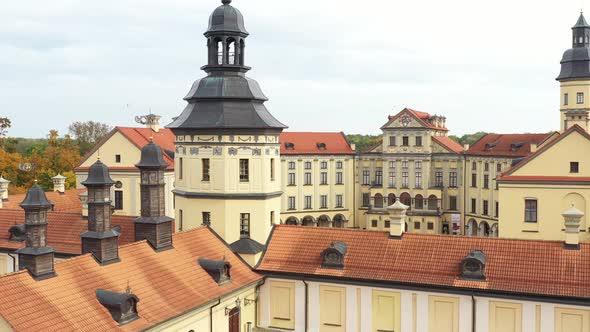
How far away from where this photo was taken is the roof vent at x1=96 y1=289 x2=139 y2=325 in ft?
55.0

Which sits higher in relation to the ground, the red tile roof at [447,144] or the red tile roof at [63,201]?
the red tile roof at [447,144]

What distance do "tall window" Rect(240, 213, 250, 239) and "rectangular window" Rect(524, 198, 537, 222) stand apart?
22203mm

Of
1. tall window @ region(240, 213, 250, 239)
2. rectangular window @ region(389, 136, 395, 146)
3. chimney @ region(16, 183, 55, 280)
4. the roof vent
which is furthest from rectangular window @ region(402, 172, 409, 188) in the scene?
chimney @ region(16, 183, 55, 280)

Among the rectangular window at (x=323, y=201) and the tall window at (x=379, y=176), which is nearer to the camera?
the tall window at (x=379, y=176)

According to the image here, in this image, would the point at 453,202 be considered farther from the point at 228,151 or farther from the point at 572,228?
the point at 228,151

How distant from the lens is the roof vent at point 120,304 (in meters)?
16.8

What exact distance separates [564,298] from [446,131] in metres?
49.3

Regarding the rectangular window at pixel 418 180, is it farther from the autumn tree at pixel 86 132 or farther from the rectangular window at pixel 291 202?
the autumn tree at pixel 86 132

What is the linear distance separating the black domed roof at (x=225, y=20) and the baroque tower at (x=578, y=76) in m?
40.6

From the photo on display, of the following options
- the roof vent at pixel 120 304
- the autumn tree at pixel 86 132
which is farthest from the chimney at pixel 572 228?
the autumn tree at pixel 86 132

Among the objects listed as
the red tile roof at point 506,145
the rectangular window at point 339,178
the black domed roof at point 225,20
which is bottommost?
the rectangular window at point 339,178

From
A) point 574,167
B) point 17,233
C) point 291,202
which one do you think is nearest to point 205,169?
point 17,233

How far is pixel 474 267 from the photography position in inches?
835

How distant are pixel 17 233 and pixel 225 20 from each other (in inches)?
595
